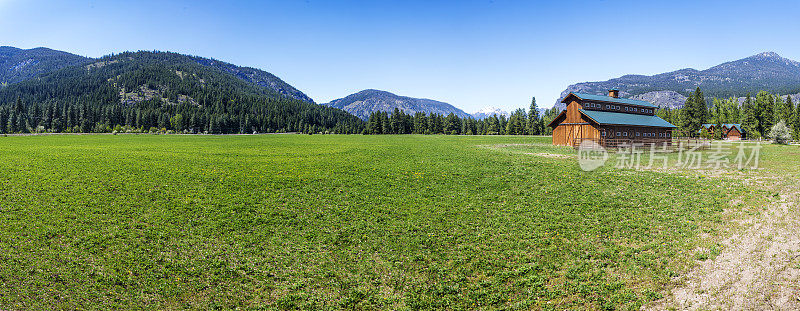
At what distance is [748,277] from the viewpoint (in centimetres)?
886

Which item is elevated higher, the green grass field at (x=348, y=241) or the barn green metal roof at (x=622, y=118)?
the barn green metal roof at (x=622, y=118)

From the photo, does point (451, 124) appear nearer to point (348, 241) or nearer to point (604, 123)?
point (604, 123)

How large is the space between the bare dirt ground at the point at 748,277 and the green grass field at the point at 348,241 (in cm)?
46

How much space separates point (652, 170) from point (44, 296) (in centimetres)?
3268

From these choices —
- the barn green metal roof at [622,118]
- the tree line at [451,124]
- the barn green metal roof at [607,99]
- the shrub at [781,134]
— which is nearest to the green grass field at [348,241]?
the barn green metal roof at [622,118]

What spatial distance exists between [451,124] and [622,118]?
11006 cm

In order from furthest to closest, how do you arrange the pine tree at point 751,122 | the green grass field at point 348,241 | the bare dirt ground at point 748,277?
1. the pine tree at point 751,122
2. the green grass field at point 348,241
3. the bare dirt ground at point 748,277

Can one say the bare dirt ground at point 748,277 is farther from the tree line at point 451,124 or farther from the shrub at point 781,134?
the tree line at point 451,124

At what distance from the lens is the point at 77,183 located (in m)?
18.3

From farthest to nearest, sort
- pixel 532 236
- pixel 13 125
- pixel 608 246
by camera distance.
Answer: pixel 13 125, pixel 532 236, pixel 608 246

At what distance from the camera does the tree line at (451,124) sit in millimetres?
147625

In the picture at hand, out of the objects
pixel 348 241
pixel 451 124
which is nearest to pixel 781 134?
pixel 348 241

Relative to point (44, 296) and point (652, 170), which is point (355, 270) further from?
point (652, 170)

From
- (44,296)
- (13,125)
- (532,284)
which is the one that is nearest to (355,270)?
(532,284)
